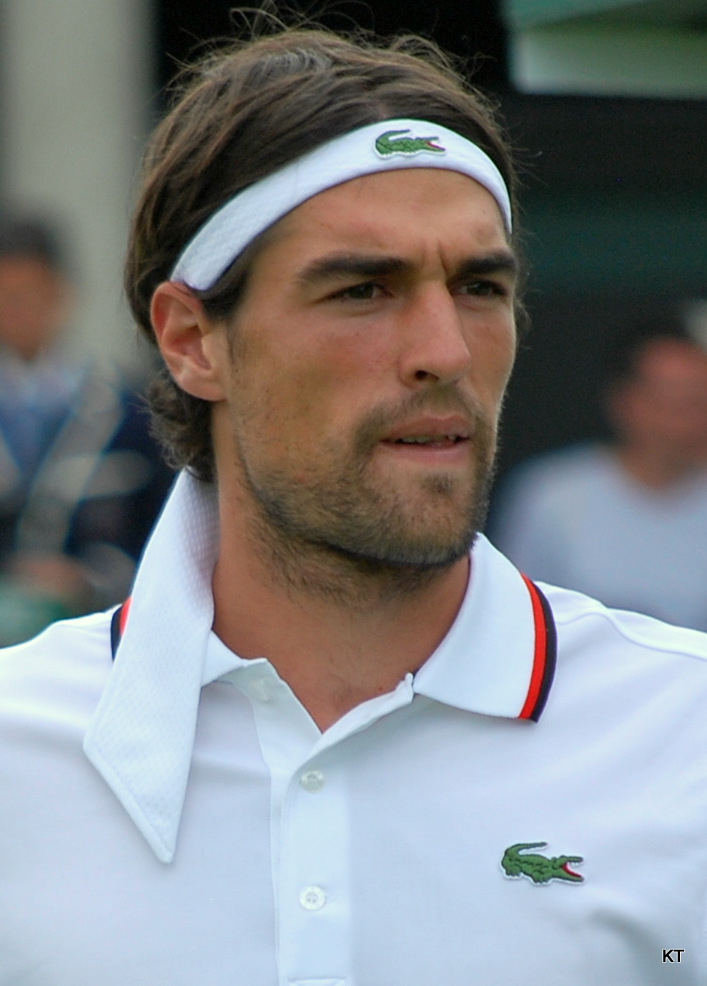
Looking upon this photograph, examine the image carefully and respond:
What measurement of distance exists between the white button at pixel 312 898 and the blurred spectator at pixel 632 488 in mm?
2894

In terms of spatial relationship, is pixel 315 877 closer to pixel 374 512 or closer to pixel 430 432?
pixel 374 512

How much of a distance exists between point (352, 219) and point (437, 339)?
0.23 meters

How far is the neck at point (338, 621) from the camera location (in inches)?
104

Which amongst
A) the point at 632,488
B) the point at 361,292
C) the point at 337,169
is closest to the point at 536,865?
the point at 361,292

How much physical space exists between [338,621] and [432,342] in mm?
446

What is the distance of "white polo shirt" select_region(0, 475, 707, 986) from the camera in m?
2.36

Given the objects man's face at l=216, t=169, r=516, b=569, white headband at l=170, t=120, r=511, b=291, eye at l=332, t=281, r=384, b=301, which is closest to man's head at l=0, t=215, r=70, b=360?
white headband at l=170, t=120, r=511, b=291

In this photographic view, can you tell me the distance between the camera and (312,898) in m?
2.37

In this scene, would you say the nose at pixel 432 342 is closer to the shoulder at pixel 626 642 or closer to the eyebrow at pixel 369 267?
the eyebrow at pixel 369 267

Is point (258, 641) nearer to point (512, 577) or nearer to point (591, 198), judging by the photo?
point (512, 577)

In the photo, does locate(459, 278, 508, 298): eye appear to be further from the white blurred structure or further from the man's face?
the white blurred structure

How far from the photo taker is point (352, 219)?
2648mm

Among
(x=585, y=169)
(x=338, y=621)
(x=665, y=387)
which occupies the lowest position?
(x=665, y=387)

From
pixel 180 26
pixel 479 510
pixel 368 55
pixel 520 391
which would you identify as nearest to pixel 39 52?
pixel 180 26
